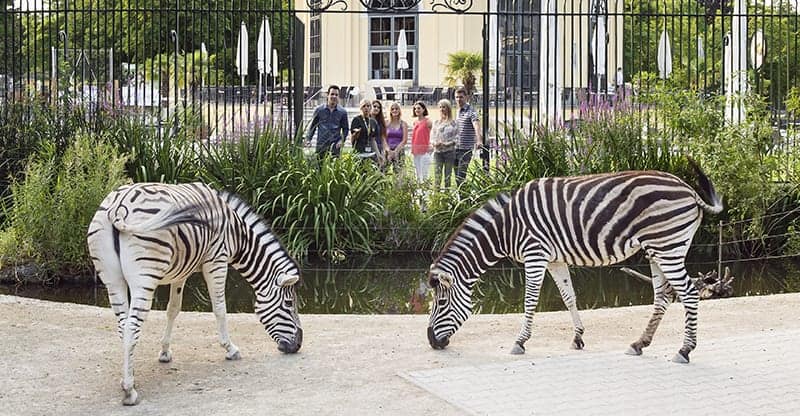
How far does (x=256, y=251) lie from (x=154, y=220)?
3.67ft

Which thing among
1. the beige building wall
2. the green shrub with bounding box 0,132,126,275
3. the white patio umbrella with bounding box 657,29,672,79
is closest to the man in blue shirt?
the green shrub with bounding box 0,132,126,275

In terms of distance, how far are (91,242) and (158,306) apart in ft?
12.7

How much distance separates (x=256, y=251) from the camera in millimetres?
7715

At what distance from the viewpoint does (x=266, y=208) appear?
13156mm

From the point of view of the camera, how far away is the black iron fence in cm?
1410

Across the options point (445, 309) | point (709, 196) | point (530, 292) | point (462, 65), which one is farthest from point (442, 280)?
point (462, 65)

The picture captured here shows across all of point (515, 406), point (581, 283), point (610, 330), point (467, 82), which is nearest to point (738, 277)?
point (581, 283)

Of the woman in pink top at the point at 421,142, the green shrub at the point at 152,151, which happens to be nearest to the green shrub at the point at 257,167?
the green shrub at the point at 152,151

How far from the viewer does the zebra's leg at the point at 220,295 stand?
7496 mm

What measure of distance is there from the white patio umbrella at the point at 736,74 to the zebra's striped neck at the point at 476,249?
6614 mm

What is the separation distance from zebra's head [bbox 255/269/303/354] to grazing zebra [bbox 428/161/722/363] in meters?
0.98

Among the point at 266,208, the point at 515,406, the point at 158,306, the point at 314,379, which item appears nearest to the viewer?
the point at 515,406

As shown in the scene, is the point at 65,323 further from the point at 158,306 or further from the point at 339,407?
the point at 339,407

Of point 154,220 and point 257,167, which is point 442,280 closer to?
point 154,220
